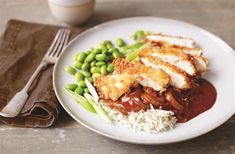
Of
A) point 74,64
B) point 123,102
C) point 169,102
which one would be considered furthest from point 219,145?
point 74,64

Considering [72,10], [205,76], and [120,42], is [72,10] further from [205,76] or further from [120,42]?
[205,76]

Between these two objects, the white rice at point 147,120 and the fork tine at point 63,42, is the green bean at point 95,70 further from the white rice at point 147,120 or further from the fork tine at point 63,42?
the white rice at point 147,120

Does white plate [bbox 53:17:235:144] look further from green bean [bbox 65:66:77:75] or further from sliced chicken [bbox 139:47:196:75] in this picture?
sliced chicken [bbox 139:47:196:75]

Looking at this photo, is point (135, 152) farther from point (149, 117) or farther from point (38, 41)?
point (38, 41)

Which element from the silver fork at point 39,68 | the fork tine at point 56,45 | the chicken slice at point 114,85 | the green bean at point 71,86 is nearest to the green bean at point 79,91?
the green bean at point 71,86

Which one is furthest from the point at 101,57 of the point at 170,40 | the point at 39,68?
the point at 170,40
